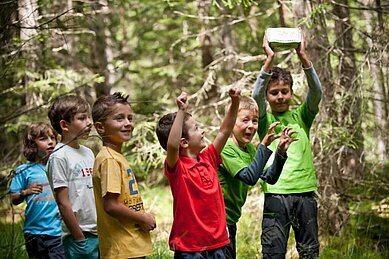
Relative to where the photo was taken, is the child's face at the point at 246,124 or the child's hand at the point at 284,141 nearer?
the child's hand at the point at 284,141

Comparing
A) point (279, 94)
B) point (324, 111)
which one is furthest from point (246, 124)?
point (324, 111)

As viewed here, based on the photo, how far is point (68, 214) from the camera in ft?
13.5

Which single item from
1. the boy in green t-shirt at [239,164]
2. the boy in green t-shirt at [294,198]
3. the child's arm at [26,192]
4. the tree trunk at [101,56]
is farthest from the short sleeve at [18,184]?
the tree trunk at [101,56]

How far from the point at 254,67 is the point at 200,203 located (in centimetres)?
888

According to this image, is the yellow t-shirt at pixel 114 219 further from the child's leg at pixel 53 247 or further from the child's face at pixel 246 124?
the child's leg at pixel 53 247

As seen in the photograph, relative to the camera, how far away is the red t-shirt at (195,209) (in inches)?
150

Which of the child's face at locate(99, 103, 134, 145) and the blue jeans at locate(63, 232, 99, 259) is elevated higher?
the child's face at locate(99, 103, 134, 145)

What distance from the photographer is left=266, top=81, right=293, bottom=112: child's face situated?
489cm

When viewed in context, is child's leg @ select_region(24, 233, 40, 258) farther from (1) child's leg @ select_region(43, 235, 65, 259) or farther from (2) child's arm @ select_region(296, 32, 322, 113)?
(2) child's arm @ select_region(296, 32, 322, 113)

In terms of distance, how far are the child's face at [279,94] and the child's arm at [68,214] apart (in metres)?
1.96

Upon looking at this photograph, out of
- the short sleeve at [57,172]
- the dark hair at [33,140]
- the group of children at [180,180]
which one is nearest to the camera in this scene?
the group of children at [180,180]

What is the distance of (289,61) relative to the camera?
8250 mm

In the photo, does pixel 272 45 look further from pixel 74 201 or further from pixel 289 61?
pixel 289 61

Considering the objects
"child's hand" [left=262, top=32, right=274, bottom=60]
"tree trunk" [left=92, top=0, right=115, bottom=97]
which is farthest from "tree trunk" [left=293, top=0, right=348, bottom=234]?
"tree trunk" [left=92, top=0, right=115, bottom=97]
